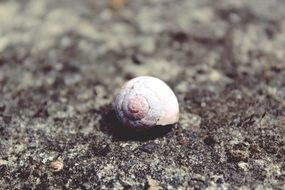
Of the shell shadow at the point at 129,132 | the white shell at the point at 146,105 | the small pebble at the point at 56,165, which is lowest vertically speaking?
the small pebble at the point at 56,165

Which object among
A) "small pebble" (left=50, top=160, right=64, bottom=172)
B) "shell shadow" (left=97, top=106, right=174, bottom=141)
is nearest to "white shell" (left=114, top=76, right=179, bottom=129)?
"shell shadow" (left=97, top=106, right=174, bottom=141)

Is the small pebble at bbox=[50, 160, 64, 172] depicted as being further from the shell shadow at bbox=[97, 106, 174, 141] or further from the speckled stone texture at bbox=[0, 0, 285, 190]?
the shell shadow at bbox=[97, 106, 174, 141]

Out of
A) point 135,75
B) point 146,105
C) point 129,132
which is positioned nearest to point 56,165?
point 129,132

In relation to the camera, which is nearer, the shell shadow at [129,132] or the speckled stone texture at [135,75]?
the speckled stone texture at [135,75]

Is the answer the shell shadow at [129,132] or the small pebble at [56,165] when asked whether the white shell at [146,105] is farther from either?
the small pebble at [56,165]

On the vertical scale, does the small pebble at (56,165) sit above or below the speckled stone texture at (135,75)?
below

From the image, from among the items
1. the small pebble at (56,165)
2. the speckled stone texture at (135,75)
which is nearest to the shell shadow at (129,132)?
the speckled stone texture at (135,75)

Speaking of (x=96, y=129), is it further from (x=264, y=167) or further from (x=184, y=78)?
(x=264, y=167)
